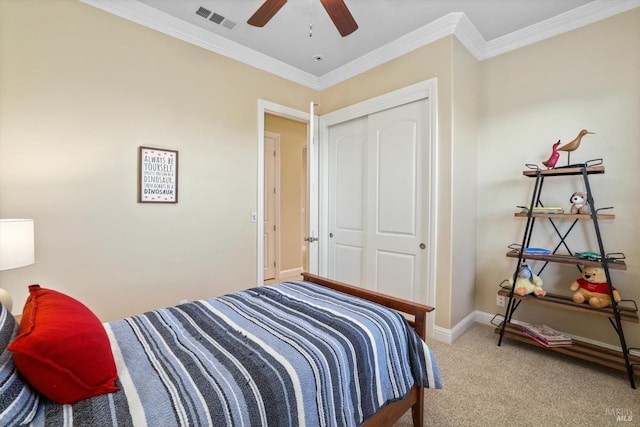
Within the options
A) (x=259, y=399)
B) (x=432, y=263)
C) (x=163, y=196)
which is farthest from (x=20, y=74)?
(x=432, y=263)

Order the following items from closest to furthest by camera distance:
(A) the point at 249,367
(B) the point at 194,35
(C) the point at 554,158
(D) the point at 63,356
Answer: (D) the point at 63,356, (A) the point at 249,367, (C) the point at 554,158, (B) the point at 194,35

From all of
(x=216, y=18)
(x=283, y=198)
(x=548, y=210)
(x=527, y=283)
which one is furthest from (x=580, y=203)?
(x=283, y=198)

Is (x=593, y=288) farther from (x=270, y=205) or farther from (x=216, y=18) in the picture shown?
(x=270, y=205)

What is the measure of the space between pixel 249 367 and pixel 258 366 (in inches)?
1.2

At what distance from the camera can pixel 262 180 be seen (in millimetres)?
3061

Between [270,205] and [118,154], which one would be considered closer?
[118,154]

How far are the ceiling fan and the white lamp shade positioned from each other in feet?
5.90

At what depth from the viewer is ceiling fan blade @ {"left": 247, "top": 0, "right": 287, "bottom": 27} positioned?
170 cm

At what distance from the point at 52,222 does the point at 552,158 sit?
12.3ft

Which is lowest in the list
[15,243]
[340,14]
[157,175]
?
[15,243]

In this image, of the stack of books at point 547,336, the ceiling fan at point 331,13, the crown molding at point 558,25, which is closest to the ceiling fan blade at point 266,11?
the ceiling fan at point 331,13

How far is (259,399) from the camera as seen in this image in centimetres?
92

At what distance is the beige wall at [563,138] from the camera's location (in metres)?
2.17

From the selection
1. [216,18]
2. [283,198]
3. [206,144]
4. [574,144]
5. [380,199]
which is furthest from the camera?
[283,198]
